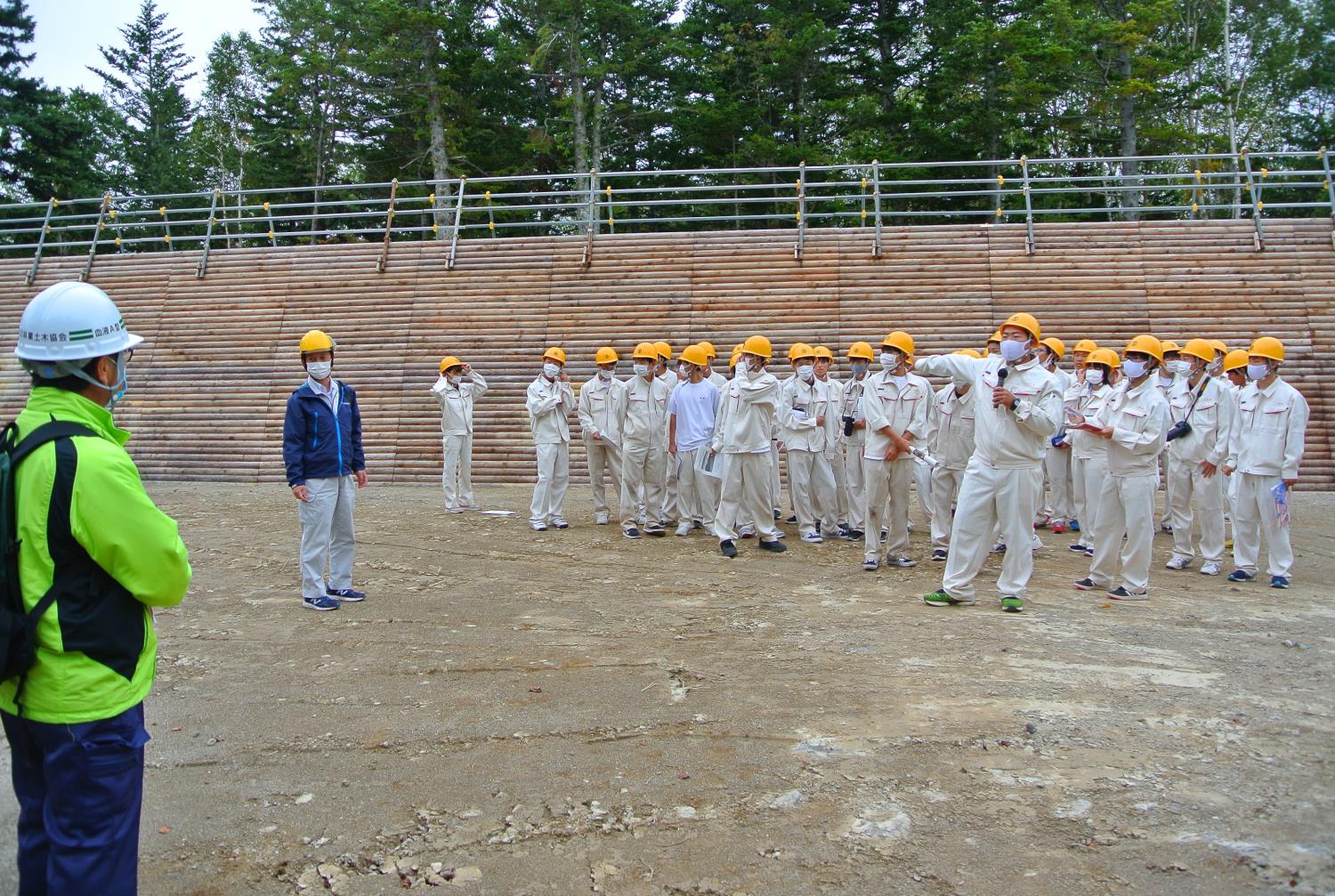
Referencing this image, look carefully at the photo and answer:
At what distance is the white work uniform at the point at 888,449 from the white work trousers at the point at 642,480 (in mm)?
3165

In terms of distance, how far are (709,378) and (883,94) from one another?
834 inches

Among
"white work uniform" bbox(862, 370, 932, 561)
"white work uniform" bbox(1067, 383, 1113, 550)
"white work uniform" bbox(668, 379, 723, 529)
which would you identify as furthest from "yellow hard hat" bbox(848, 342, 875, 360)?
"white work uniform" bbox(1067, 383, 1113, 550)

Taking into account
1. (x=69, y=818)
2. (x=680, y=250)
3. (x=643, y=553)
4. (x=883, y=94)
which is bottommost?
(x=643, y=553)

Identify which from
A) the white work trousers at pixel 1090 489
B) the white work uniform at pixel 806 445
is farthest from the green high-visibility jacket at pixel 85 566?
the white work uniform at pixel 806 445

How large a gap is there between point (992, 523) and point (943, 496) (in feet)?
8.88

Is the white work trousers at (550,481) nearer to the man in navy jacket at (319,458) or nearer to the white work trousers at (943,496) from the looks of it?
the man in navy jacket at (319,458)

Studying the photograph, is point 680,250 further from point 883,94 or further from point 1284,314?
point 883,94

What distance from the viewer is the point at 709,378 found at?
1181 centimetres

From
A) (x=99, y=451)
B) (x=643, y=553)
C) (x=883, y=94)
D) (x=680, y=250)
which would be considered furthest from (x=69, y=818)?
(x=883, y=94)

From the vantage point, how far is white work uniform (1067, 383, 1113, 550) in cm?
975

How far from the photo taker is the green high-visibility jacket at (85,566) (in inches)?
→ 106

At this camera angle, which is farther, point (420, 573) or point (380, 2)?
point (380, 2)

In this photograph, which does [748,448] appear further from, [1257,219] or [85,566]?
[1257,219]

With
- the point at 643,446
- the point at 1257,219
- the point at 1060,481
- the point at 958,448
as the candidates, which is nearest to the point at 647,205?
the point at 643,446
